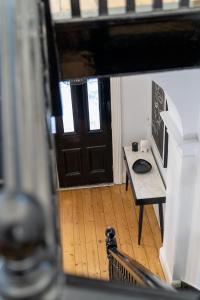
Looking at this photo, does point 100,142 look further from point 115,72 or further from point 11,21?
point 11,21

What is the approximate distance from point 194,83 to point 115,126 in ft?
8.86

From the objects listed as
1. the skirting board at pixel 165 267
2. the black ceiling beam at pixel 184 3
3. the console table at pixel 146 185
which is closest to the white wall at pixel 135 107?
the console table at pixel 146 185

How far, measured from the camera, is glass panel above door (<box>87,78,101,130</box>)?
506 centimetres

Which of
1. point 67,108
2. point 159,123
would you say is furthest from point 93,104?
point 159,123

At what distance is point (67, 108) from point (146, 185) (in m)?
1.43

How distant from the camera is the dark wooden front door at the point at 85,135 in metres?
5.08

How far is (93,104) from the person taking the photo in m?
5.20

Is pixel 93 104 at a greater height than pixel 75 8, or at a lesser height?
lesser

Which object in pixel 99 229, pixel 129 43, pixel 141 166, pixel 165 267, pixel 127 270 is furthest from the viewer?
pixel 99 229

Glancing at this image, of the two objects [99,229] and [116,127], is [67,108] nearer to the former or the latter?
[116,127]

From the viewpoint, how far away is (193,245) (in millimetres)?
3619

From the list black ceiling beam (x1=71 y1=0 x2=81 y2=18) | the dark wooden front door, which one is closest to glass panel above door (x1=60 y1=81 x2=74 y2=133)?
the dark wooden front door

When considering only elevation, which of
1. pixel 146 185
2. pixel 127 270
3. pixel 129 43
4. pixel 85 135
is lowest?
pixel 146 185

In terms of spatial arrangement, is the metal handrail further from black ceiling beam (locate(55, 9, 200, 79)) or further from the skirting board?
the skirting board
